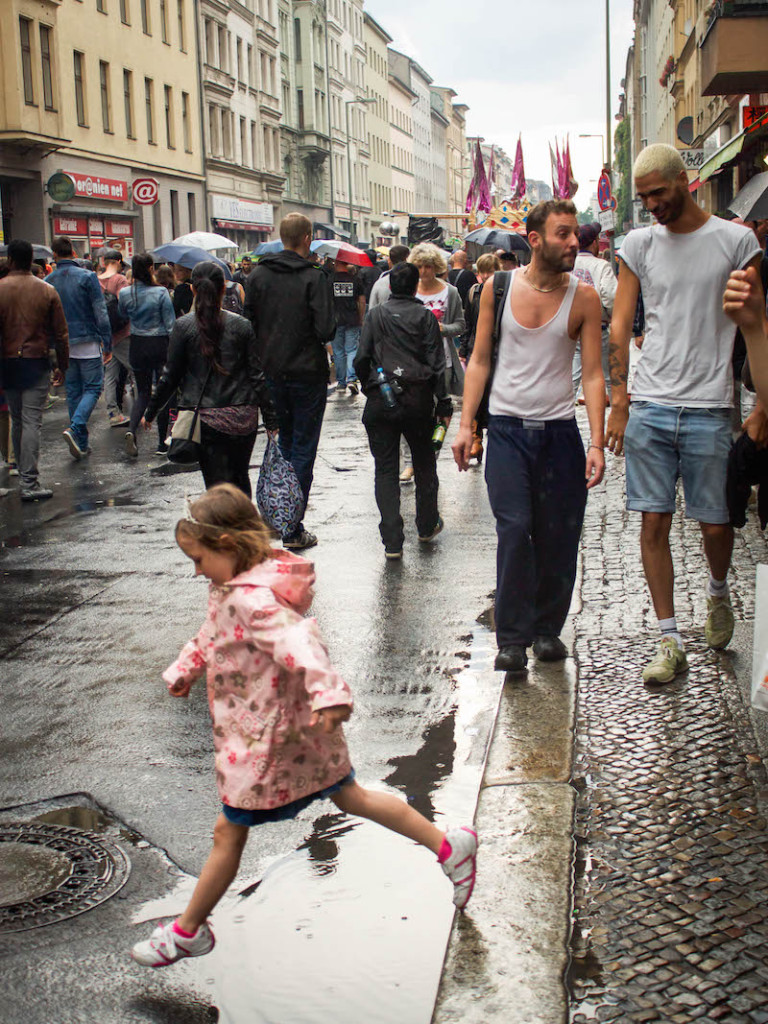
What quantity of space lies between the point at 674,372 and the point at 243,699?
2.66 meters

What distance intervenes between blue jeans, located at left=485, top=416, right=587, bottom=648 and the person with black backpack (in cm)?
1035

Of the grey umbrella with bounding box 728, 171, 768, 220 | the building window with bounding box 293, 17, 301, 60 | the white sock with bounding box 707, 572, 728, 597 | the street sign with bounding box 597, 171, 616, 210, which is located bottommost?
the white sock with bounding box 707, 572, 728, 597

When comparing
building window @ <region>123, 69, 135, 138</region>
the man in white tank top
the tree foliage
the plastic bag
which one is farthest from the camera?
the tree foliage

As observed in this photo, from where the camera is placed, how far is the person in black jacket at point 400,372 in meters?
8.29

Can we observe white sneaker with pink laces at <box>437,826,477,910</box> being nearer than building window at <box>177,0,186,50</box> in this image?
Yes

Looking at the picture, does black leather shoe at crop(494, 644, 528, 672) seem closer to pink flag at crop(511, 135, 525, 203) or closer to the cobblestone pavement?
the cobblestone pavement

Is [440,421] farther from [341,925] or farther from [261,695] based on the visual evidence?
[261,695]

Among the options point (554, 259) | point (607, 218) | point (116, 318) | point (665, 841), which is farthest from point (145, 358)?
point (607, 218)

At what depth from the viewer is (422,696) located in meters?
5.42

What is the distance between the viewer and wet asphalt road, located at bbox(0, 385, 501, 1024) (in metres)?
3.24

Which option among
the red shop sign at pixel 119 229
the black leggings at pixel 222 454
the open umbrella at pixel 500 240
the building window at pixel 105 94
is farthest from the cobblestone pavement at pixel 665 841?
the building window at pixel 105 94

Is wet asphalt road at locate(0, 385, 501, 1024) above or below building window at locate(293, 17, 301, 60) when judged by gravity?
below

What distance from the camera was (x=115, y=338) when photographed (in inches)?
605

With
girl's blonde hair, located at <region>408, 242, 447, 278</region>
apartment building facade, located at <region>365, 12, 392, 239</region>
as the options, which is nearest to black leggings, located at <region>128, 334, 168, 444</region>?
girl's blonde hair, located at <region>408, 242, 447, 278</region>
